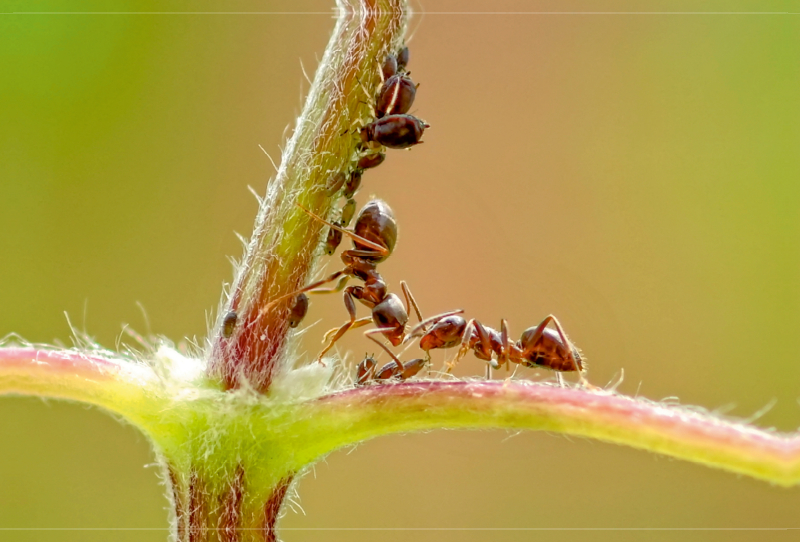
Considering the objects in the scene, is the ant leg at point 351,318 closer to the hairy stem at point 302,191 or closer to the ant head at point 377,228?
the ant head at point 377,228

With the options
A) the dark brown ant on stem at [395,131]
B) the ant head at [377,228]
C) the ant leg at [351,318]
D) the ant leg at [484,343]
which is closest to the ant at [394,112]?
the dark brown ant on stem at [395,131]

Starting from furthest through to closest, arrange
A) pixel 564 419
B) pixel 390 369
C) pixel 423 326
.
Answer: pixel 423 326 < pixel 390 369 < pixel 564 419

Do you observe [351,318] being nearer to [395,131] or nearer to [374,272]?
[374,272]

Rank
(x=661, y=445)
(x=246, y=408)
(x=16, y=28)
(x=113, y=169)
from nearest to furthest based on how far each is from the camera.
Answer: (x=661, y=445)
(x=246, y=408)
(x=16, y=28)
(x=113, y=169)

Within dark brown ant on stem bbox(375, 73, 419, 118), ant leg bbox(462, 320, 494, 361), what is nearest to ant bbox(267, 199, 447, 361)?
ant leg bbox(462, 320, 494, 361)

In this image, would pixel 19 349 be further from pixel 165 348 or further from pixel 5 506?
pixel 5 506

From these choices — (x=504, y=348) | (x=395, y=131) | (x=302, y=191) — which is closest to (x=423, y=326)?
(x=504, y=348)

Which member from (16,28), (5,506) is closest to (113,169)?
(16,28)
